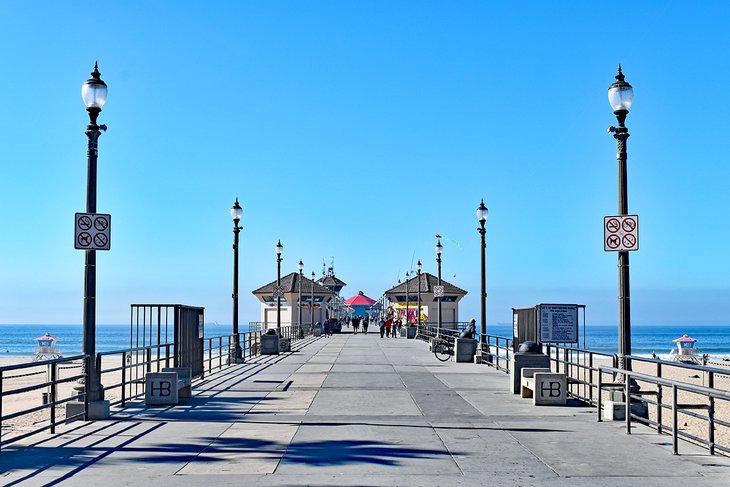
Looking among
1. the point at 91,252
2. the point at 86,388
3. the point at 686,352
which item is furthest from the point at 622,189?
the point at 686,352

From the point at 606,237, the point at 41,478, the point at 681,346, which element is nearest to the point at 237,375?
the point at 606,237

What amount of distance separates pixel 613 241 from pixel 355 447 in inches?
234

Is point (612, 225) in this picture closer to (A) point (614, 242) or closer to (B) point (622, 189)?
(A) point (614, 242)

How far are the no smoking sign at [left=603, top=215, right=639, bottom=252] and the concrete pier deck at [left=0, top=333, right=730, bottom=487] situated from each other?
2.79 metres

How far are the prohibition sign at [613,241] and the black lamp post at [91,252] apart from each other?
838cm

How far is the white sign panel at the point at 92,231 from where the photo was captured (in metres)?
12.9

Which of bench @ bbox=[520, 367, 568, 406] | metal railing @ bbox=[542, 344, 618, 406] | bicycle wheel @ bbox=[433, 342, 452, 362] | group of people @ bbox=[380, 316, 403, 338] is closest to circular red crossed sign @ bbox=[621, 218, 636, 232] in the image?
metal railing @ bbox=[542, 344, 618, 406]

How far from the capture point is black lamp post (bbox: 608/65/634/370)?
43.5 feet

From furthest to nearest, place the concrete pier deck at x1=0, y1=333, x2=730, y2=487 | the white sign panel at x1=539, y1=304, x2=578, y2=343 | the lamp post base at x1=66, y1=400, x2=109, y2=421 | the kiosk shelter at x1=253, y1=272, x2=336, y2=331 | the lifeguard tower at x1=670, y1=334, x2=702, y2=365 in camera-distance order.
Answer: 1. the kiosk shelter at x1=253, y1=272, x2=336, y2=331
2. the lifeguard tower at x1=670, y1=334, x2=702, y2=365
3. the white sign panel at x1=539, y1=304, x2=578, y2=343
4. the lamp post base at x1=66, y1=400, x2=109, y2=421
5. the concrete pier deck at x1=0, y1=333, x2=730, y2=487

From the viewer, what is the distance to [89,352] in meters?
12.9

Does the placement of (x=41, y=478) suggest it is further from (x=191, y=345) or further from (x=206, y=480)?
(x=191, y=345)

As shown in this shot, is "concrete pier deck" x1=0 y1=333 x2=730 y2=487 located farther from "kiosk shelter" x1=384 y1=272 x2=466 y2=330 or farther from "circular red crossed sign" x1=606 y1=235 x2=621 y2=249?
"kiosk shelter" x1=384 y1=272 x2=466 y2=330

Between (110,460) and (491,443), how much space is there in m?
4.68

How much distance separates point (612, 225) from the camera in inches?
529
